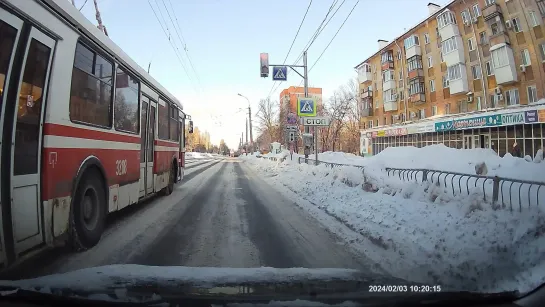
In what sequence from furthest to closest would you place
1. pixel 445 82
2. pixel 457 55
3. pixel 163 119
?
pixel 445 82 < pixel 457 55 < pixel 163 119

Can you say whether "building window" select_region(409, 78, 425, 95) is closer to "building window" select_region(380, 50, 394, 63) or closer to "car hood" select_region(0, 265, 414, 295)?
"building window" select_region(380, 50, 394, 63)

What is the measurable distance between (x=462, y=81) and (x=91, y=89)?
3029cm

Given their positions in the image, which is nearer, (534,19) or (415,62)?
(534,19)

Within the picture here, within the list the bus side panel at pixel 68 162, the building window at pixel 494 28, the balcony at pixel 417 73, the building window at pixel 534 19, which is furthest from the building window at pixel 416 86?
the bus side panel at pixel 68 162

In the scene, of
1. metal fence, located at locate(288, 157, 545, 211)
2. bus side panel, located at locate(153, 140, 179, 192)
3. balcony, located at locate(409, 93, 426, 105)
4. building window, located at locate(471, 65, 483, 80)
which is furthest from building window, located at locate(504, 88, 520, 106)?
balcony, located at locate(409, 93, 426, 105)

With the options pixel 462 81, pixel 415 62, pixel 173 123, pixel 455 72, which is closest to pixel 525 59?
pixel 173 123

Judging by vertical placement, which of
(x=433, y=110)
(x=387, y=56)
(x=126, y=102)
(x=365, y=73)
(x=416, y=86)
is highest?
(x=387, y=56)

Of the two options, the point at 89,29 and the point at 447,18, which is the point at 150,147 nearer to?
the point at 89,29

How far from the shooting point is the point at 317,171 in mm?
15875

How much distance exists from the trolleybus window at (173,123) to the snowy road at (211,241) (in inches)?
129

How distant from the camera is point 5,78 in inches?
128

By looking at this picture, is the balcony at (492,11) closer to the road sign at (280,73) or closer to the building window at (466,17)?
the building window at (466,17)

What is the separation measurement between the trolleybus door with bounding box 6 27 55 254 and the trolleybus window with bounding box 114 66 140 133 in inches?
95.6

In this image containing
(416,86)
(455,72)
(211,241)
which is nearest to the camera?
(211,241)
